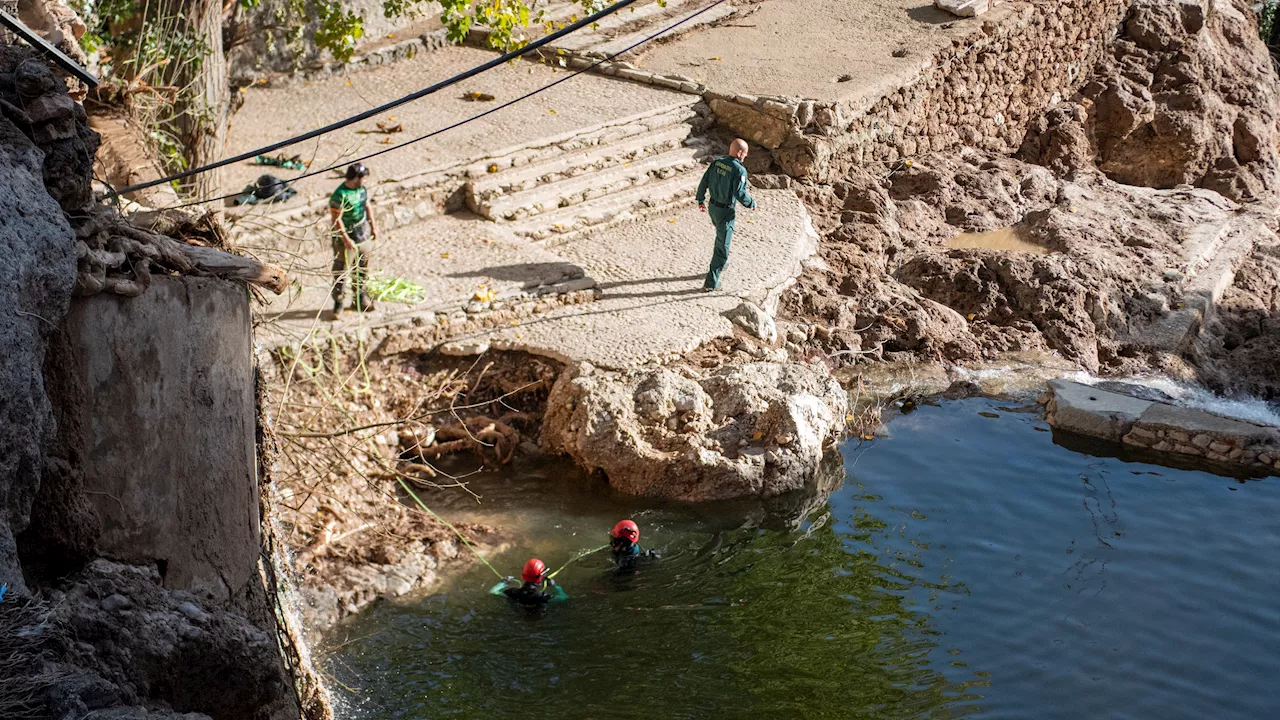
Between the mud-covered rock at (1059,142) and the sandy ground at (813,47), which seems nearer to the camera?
the sandy ground at (813,47)

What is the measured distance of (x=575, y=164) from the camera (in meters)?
13.4

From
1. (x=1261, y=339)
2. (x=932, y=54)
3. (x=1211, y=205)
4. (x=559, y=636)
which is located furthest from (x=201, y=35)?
(x=1211, y=205)

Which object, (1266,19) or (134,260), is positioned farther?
(1266,19)

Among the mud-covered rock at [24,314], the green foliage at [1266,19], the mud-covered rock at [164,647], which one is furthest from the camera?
the green foliage at [1266,19]

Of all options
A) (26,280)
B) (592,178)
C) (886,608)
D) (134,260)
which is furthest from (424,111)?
(26,280)

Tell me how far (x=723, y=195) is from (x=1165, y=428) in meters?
4.53

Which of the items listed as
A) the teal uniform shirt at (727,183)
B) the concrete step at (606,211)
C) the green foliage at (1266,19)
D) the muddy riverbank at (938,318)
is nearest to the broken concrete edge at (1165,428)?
the muddy riverbank at (938,318)

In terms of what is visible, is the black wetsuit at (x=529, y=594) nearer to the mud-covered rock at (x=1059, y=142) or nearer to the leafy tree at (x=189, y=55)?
the leafy tree at (x=189, y=55)

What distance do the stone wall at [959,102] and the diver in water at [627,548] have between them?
21.9ft

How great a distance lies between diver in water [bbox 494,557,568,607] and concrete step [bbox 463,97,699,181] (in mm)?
5561

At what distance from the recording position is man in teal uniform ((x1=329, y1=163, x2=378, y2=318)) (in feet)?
33.3

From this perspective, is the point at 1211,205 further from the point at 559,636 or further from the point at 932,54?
the point at 559,636

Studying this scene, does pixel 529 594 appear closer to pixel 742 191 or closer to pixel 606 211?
pixel 742 191

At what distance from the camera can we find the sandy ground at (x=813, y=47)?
49.9ft
